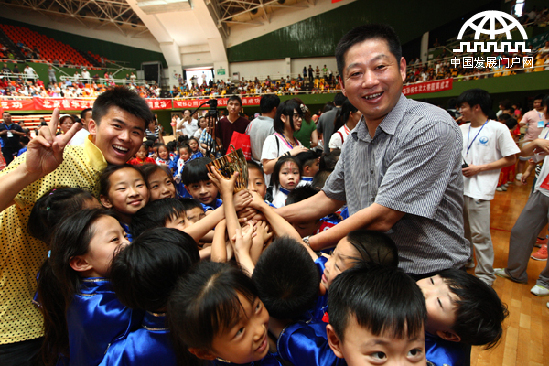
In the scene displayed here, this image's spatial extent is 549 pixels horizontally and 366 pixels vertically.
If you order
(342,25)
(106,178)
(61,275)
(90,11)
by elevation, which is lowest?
(61,275)

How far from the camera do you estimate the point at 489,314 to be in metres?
0.89

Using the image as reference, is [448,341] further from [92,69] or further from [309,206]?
[92,69]

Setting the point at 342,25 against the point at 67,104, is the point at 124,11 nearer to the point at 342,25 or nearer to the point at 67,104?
the point at 67,104

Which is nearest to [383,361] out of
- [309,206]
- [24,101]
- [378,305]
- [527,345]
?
[378,305]

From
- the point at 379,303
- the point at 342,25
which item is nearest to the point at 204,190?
the point at 379,303

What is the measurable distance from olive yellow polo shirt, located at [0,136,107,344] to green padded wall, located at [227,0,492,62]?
16035mm

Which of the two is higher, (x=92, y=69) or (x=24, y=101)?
(x=92, y=69)

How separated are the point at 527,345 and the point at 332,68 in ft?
53.7

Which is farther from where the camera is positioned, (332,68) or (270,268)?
(332,68)

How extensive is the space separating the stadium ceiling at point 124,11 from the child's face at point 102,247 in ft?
52.9

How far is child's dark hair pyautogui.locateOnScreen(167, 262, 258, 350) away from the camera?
2.58 ft

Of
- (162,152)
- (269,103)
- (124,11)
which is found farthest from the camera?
(124,11)

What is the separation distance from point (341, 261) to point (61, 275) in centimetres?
98

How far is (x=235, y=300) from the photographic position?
804 mm
